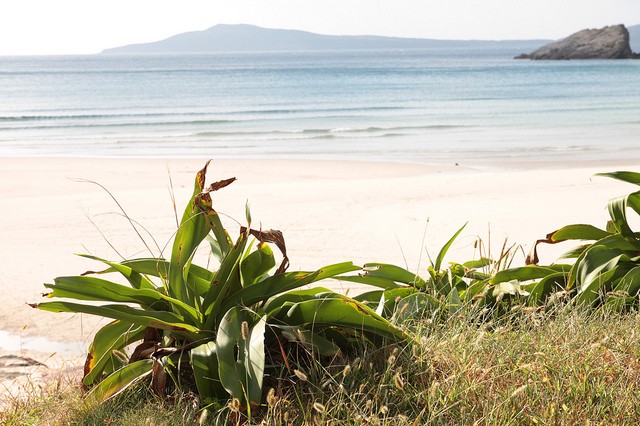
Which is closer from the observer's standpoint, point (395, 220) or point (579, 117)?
point (395, 220)

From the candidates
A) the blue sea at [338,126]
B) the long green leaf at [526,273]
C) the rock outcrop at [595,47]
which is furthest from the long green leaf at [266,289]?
the rock outcrop at [595,47]

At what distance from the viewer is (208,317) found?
2975 millimetres

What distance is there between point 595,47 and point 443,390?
98897 millimetres

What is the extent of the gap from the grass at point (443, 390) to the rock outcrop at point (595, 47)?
3798 inches

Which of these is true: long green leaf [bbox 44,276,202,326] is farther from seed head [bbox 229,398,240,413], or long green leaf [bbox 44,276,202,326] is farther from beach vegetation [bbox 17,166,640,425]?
seed head [bbox 229,398,240,413]

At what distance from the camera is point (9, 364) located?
12.5 ft

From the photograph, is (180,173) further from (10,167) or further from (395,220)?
(395,220)

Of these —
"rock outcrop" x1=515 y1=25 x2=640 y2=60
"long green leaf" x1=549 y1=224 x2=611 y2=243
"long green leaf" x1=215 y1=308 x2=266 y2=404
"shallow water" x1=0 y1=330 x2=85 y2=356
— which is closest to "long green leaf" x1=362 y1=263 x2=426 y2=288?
"long green leaf" x1=549 y1=224 x2=611 y2=243

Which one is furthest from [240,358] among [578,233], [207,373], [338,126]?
[338,126]

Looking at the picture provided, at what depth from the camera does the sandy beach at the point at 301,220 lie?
193 inches

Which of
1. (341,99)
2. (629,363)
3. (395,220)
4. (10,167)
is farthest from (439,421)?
(341,99)

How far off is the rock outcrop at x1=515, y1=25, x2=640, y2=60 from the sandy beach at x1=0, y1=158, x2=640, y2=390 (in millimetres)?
88646

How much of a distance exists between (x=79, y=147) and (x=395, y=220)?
13469 mm

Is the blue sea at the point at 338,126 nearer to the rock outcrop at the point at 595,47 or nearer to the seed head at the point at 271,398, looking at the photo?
the seed head at the point at 271,398
